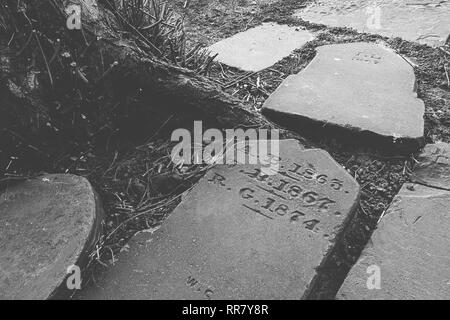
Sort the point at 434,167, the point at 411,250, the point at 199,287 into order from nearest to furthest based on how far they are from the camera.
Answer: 1. the point at 199,287
2. the point at 411,250
3. the point at 434,167

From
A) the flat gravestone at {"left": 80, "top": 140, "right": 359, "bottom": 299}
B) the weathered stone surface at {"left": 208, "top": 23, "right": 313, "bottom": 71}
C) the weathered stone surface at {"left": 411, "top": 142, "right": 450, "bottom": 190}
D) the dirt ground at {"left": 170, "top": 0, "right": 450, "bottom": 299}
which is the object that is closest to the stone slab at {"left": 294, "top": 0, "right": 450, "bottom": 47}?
the dirt ground at {"left": 170, "top": 0, "right": 450, "bottom": 299}

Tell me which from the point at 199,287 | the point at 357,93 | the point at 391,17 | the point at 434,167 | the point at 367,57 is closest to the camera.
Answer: the point at 199,287

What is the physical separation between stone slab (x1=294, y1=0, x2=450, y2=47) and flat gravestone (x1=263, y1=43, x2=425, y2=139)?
279 mm

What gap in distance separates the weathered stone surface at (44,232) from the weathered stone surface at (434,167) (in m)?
1.09

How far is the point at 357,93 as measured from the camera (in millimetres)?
1997

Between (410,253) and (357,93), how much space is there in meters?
0.81

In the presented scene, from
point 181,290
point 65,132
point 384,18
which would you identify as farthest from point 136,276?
point 384,18

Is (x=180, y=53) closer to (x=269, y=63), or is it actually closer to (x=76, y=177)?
(x=269, y=63)

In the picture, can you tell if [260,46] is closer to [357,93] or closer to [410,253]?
[357,93]

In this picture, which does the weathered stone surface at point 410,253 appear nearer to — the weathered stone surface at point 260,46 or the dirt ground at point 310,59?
the dirt ground at point 310,59

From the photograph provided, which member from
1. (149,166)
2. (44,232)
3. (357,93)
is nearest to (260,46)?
(357,93)

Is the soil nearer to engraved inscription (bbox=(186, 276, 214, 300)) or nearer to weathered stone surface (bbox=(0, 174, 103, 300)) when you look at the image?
weathered stone surface (bbox=(0, 174, 103, 300))

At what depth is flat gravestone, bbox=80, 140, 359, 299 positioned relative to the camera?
4.30 ft

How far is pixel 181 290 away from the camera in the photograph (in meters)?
1.31
